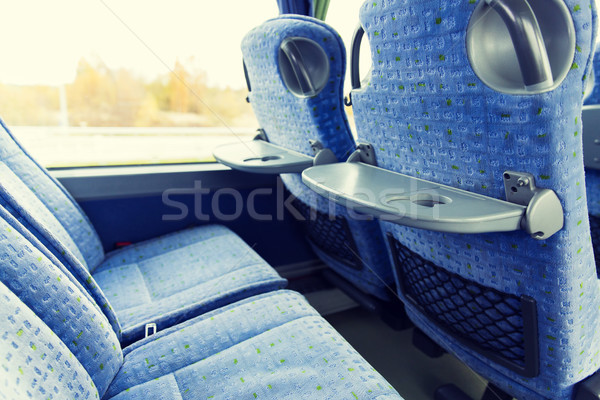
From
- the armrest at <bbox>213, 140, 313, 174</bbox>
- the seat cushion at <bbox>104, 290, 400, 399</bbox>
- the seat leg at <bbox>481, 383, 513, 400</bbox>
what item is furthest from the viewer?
the armrest at <bbox>213, 140, 313, 174</bbox>

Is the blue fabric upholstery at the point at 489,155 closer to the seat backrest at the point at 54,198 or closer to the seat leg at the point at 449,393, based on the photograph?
the seat leg at the point at 449,393

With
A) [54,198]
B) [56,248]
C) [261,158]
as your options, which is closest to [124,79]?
[54,198]

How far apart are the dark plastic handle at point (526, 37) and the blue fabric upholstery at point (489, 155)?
1.5 inches

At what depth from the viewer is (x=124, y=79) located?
1.87 m

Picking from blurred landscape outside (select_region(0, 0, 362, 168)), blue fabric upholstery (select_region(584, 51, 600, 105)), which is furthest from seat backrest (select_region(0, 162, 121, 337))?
blue fabric upholstery (select_region(584, 51, 600, 105))

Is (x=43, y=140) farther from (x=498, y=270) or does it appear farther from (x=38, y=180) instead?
(x=498, y=270)

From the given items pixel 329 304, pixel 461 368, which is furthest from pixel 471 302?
pixel 329 304

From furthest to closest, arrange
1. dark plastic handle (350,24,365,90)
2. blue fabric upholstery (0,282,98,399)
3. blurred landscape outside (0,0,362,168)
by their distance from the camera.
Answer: blurred landscape outside (0,0,362,168)
dark plastic handle (350,24,365,90)
blue fabric upholstery (0,282,98,399)

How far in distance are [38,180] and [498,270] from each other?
56.2 inches

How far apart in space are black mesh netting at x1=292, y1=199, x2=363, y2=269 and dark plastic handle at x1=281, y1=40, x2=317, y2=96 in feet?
1.51

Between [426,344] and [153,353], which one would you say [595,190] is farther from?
[153,353]

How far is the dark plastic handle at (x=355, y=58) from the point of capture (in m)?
1.08

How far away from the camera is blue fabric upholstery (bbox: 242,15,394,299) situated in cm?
131

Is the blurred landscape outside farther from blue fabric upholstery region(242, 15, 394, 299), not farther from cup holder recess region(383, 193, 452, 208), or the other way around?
cup holder recess region(383, 193, 452, 208)
